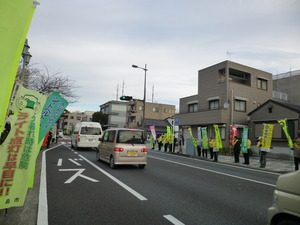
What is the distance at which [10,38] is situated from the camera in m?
2.27

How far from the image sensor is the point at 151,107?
62.2 metres

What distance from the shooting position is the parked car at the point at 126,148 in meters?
9.30

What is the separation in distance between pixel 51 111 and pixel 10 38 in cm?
410

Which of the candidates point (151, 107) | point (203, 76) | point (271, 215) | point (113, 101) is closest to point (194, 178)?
point (271, 215)

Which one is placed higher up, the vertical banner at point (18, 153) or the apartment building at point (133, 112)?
the apartment building at point (133, 112)

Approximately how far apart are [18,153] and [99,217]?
1.82 meters

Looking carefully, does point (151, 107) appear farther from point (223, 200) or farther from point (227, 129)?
point (223, 200)

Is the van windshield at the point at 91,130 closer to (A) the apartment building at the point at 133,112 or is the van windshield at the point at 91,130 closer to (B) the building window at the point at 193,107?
(B) the building window at the point at 193,107

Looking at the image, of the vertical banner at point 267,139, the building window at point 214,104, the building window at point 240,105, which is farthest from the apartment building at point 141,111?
the vertical banner at point 267,139

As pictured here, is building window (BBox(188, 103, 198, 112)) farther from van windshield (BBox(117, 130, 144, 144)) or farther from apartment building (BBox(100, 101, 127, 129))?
apartment building (BBox(100, 101, 127, 129))

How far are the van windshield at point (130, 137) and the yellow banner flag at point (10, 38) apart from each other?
288 inches

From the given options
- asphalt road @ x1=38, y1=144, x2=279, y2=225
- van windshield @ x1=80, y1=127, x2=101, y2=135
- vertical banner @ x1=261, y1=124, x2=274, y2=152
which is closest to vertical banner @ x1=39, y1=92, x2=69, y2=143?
asphalt road @ x1=38, y1=144, x2=279, y2=225

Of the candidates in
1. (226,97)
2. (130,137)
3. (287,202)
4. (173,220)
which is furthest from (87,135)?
(287,202)

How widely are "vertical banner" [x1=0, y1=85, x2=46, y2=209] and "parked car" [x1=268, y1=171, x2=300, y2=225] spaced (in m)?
3.71
